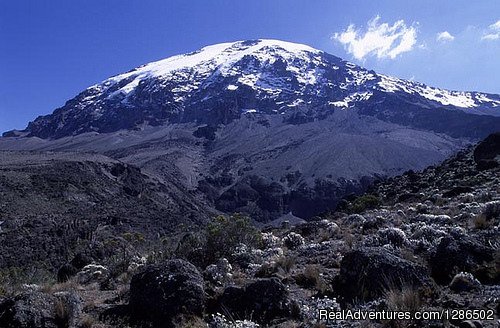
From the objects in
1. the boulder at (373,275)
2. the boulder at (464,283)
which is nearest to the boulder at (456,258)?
the boulder at (464,283)

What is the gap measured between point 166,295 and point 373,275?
259cm

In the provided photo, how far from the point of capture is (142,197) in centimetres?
7881

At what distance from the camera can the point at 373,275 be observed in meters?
5.95

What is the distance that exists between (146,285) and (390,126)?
15355 centimetres

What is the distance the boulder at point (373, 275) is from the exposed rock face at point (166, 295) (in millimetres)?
1865

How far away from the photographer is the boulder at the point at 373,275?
570 cm

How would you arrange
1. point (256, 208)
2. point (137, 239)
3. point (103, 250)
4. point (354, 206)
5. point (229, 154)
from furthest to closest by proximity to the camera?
point (229, 154) < point (256, 208) < point (354, 206) < point (103, 250) < point (137, 239)

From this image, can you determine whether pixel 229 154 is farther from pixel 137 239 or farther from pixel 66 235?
pixel 137 239

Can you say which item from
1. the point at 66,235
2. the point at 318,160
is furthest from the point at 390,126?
the point at 66,235

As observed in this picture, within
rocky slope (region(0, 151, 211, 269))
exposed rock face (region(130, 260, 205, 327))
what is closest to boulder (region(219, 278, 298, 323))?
exposed rock face (region(130, 260, 205, 327))

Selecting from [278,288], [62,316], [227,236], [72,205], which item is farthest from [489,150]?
[72,205]

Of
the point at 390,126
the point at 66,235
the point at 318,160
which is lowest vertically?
the point at 66,235

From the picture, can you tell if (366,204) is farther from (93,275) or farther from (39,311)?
(39,311)

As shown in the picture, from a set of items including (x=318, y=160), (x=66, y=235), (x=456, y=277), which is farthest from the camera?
(x=318, y=160)
